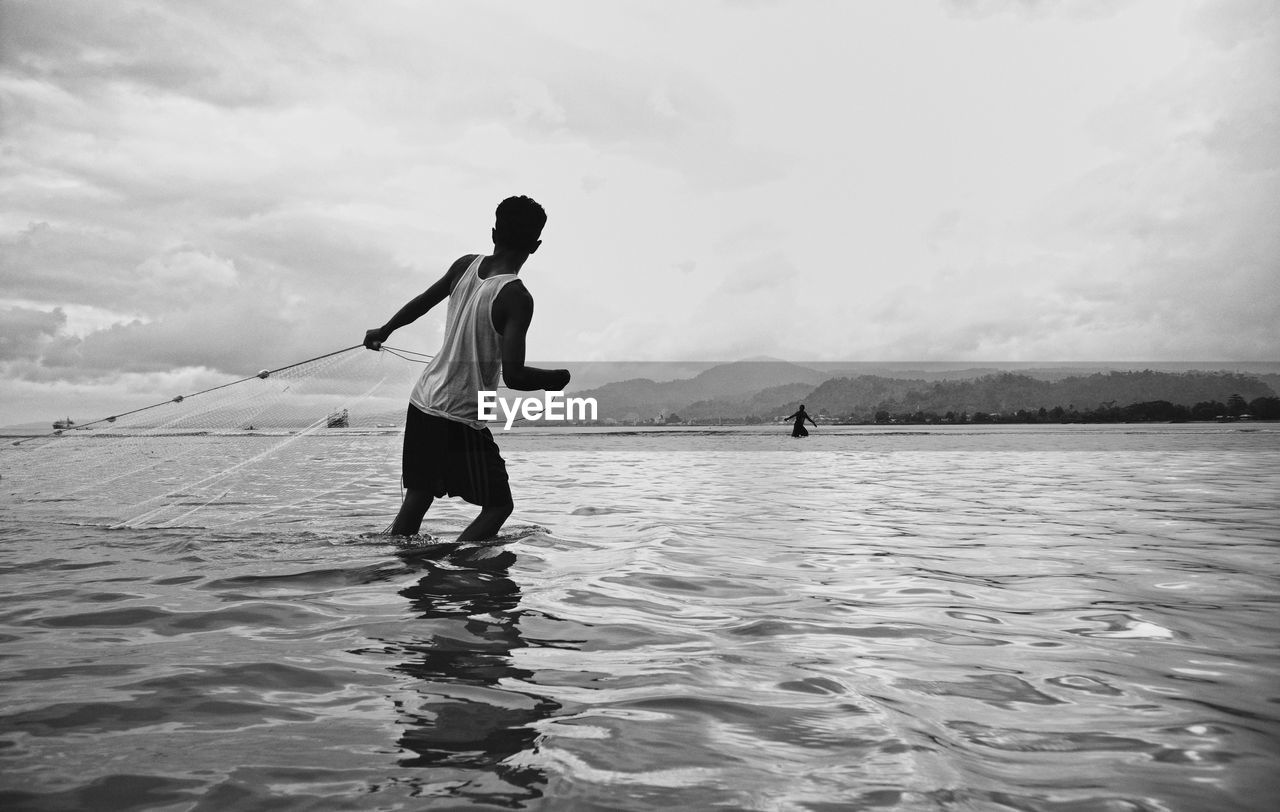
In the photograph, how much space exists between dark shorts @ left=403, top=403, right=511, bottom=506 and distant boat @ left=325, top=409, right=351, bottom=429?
156 inches

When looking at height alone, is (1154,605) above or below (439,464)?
below

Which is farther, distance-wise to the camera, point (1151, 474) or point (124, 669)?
point (1151, 474)

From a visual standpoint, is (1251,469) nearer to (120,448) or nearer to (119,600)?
(119,600)

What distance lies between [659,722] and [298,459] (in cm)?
2312

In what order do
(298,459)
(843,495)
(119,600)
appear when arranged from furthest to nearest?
1. (298,459)
2. (843,495)
3. (119,600)

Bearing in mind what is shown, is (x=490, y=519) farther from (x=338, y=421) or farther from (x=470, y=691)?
(x=338, y=421)

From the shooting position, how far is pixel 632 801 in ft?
7.18

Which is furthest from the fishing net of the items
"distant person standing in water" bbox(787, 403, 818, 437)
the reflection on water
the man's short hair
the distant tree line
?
the distant tree line

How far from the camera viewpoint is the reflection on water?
242 centimetres

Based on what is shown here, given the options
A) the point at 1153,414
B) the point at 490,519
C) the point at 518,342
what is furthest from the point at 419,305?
the point at 1153,414

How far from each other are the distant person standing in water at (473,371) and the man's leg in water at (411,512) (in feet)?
0.06

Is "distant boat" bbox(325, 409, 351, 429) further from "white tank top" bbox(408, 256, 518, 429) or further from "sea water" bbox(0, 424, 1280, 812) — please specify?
"white tank top" bbox(408, 256, 518, 429)

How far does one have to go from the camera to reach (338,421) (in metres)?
10.2

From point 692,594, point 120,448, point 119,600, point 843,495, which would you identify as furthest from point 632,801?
point 120,448
